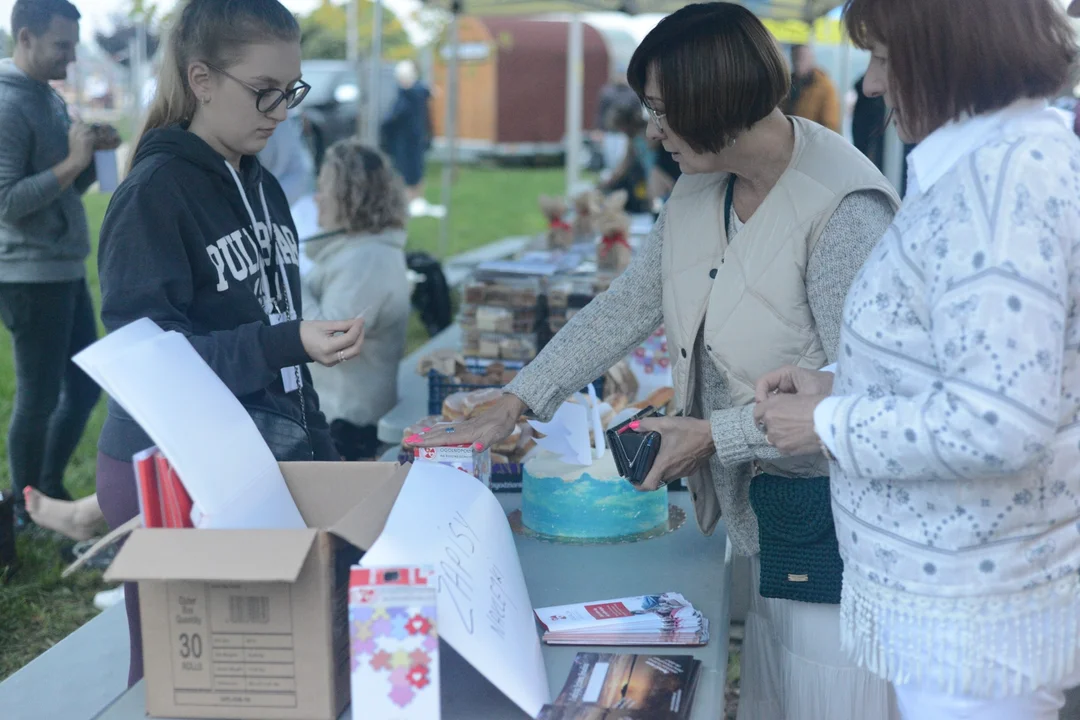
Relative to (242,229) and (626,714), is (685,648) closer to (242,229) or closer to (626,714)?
(626,714)

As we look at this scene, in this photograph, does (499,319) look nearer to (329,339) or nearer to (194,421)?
(329,339)

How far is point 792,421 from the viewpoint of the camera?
4.44ft

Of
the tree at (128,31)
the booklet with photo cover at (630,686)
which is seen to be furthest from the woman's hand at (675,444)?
the tree at (128,31)

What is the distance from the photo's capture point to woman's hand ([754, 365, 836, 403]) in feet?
4.92

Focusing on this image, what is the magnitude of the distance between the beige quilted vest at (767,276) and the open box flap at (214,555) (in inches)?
32.9

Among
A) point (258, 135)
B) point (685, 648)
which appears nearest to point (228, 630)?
point (685, 648)

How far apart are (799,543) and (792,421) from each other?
17.6 inches

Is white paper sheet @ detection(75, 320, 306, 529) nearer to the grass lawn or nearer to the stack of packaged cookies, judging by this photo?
the grass lawn

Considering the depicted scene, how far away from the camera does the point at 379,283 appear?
4051mm

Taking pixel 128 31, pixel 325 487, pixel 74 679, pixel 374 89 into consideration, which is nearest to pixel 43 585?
pixel 74 679

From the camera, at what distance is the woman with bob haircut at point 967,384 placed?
1113mm

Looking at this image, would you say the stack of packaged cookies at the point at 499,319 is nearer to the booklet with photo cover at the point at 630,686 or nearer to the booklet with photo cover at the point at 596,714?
the booklet with photo cover at the point at 630,686

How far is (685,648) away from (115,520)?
0.99 m

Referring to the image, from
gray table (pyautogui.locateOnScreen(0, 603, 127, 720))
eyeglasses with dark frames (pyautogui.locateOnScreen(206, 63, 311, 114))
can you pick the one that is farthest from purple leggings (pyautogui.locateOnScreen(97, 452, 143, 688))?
eyeglasses with dark frames (pyautogui.locateOnScreen(206, 63, 311, 114))
